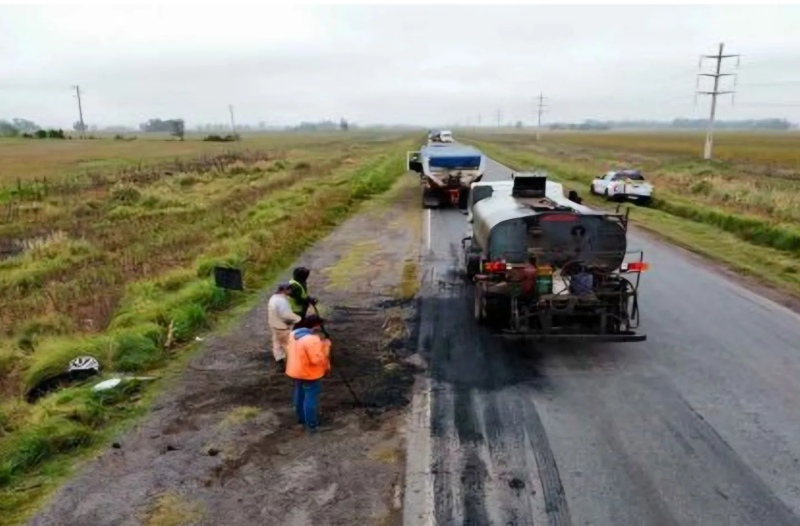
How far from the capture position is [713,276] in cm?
1498

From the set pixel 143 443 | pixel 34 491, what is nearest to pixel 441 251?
pixel 143 443

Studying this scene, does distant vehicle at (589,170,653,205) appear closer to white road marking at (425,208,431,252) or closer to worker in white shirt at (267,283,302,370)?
white road marking at (425,208,431,252)

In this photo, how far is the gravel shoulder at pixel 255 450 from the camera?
586cm

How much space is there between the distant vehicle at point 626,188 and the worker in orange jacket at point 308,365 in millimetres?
24040

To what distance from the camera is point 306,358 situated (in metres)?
7.23

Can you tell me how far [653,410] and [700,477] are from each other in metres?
1.55

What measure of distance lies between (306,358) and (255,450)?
107 cm

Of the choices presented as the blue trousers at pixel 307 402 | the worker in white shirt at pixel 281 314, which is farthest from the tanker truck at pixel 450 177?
the blue trousers at pixel 307 402

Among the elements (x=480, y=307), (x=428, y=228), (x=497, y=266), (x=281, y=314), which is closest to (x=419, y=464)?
(x=281, y=314)

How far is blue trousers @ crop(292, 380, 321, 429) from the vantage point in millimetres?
7344

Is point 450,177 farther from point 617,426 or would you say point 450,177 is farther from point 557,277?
point 617,426

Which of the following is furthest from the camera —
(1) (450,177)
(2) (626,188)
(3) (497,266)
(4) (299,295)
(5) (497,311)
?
(2) (626,188)

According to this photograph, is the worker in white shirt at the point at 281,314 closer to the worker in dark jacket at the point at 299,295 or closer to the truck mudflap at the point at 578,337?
the worker in dark jacket at the point at 299,295

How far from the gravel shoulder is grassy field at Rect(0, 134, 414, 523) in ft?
1.74
